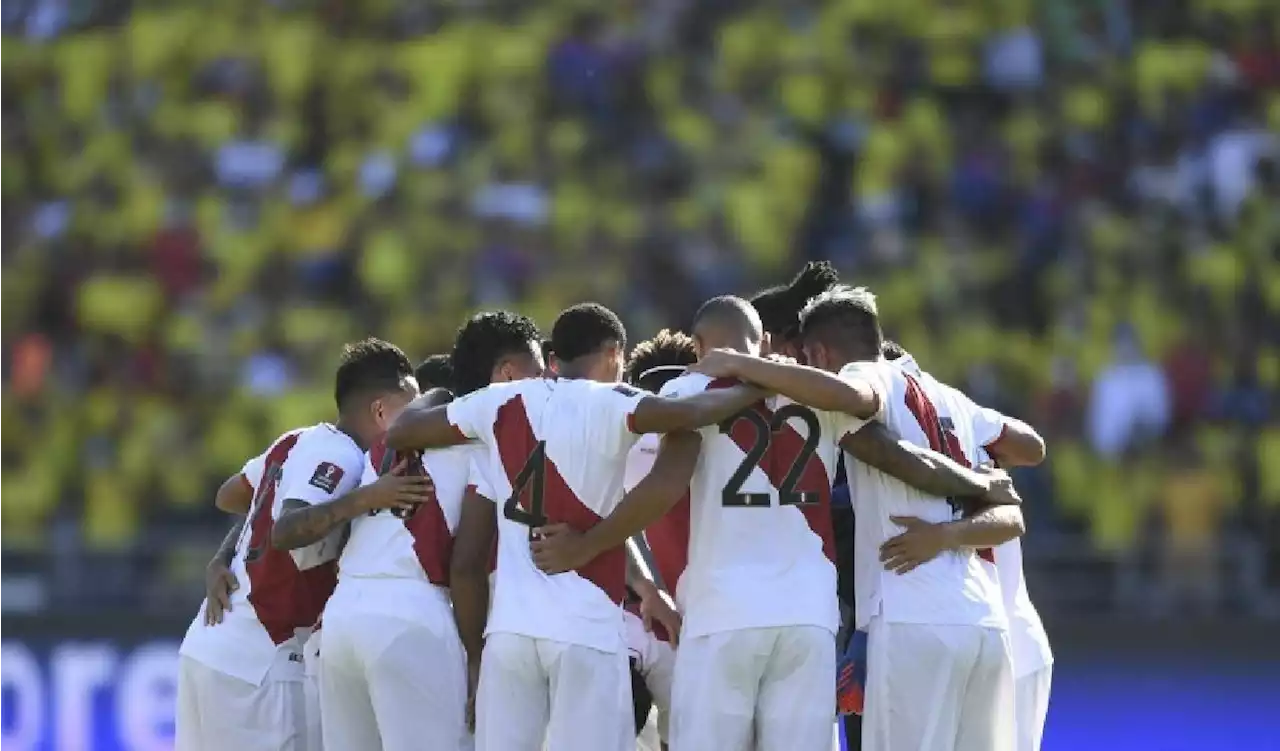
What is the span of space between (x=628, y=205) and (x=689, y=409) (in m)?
8.56

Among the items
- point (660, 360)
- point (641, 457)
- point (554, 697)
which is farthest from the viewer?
point (660, 360)

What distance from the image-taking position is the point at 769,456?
6148 millimetres

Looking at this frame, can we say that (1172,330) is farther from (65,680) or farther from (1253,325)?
(65,680)

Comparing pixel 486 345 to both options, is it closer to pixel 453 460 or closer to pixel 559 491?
pixel 453 460

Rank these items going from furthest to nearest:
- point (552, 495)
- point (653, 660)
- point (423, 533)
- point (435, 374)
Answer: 1. point (435, 374)
2. point (653, 660)
3. point (423, 533)
4. point (552, 495)

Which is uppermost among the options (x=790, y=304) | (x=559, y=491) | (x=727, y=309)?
(x=790, y=304)

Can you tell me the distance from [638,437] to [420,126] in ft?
29.8

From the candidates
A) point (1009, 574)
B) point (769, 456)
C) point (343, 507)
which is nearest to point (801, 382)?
point (769, 456)

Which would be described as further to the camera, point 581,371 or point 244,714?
point 244,714

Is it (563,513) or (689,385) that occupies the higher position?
(689,385)

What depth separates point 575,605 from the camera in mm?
6027

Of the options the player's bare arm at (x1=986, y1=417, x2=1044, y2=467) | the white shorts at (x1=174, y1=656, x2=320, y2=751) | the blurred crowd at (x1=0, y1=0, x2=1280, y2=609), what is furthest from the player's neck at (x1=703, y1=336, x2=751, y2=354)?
the blurred crowd at (x1=0, y1=0, x2=1280, y2=609)

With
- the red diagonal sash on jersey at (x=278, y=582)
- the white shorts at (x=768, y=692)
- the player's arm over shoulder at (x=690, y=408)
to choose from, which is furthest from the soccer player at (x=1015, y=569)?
the red diagonal sash on jersey at (x=278, y=582)

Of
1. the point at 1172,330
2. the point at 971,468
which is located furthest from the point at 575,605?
the point at 1172,330
